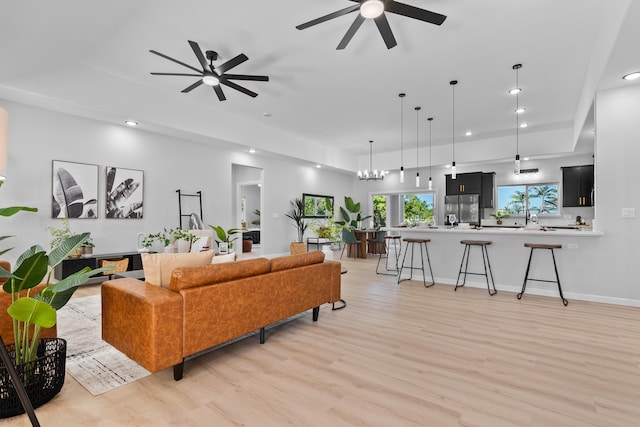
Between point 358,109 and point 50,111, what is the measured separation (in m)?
4.98

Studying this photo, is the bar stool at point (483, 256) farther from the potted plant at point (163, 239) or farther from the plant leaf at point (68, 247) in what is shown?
the plant leaf at point (68, 247)

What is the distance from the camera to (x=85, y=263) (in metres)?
5.14

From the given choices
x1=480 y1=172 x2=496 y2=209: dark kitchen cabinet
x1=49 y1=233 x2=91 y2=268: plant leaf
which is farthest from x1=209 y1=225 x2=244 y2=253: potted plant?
x1=480 y1=172 x2=496 y2=209: dark kitchen cabinet

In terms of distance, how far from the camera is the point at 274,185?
889 centimetres

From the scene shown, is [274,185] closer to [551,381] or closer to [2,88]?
[2,88]

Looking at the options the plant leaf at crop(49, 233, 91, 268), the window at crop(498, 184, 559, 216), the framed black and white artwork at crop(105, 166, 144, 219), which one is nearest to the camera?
the plant leaf at crop(49, 233, 91, 268)

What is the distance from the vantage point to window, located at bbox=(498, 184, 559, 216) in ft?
27.7

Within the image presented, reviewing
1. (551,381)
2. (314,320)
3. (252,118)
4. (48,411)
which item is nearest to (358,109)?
(252,118)

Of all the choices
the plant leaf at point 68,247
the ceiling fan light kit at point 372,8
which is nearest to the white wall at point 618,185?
Answer: the ceiling fan light kit at point 372,8

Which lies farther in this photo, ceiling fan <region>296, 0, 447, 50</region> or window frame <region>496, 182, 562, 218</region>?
window frame <region>496, 182, 562, 218</region>

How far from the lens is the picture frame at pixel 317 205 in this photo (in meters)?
9.85

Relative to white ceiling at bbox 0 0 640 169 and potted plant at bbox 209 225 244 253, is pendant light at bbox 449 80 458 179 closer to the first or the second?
white ceiling at bbox 0 0 640 169

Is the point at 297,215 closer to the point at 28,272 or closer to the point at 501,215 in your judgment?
the point at 501,215

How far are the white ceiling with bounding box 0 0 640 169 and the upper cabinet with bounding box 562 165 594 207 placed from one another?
1.67 meters
